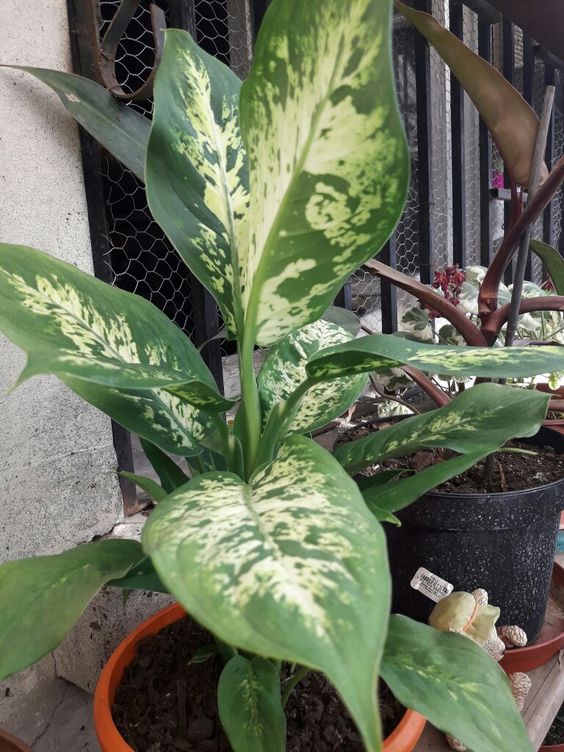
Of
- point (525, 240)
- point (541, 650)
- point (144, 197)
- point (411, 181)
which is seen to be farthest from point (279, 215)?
point (411, 181)

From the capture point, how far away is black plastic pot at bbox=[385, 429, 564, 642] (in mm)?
632

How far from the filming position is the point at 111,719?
1.62 ft

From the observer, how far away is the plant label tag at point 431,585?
0.65m

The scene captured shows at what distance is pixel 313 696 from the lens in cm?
55

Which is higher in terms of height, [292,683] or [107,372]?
[107,372]

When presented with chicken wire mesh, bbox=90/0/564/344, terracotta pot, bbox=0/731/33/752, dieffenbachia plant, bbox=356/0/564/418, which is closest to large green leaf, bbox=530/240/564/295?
dieffenbachia plant, bbox=356/0/564/418

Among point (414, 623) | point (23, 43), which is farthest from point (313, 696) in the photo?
point (23, 43)

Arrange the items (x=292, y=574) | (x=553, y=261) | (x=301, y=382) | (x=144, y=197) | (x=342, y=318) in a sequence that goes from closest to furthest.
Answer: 1. (x=292, y=574)
2. (x=301, y=382)
3. (x=342, y=318)
4. (x=553, y=261)
5. (x=144, y=197)

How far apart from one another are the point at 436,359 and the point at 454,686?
265 mm

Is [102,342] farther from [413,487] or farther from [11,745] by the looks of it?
[11,745]

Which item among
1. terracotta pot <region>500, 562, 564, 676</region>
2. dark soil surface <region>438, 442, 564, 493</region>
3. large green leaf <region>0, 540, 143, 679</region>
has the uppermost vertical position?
large green leaf <region>0, 540, 143, 679</region>

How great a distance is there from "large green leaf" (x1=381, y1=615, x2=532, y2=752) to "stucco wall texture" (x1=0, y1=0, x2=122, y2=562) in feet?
1.77

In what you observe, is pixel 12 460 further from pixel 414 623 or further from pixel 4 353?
pixel 414 623

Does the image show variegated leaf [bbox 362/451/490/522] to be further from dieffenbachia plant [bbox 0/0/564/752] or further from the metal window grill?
the metal window grill
